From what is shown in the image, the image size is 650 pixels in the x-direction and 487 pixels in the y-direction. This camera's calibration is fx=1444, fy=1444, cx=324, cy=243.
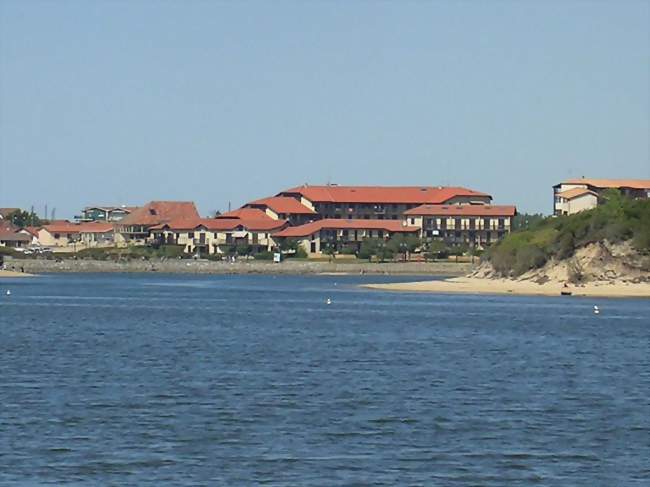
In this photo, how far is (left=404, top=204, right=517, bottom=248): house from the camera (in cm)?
18488

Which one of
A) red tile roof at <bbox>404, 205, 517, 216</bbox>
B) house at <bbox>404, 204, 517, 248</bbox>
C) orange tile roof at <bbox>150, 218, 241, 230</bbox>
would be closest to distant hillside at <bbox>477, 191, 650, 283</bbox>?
house at <bbox>404, 204, 517, 248</bbox>

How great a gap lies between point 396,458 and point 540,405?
8804 millimetres

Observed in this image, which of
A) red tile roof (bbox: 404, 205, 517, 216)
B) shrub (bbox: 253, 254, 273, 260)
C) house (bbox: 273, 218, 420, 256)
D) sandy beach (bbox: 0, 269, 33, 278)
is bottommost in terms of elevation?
sandy beach (bbox: 0, 269, 33, 278)

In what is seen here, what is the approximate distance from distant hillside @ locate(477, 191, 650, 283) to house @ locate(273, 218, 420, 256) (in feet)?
184

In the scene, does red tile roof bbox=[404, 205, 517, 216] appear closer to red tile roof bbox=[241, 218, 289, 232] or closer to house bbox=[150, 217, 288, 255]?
red tile roof bbox=[241, 218, 289, 232]

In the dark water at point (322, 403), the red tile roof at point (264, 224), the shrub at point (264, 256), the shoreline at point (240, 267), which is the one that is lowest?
the dark water at point (322, 403)

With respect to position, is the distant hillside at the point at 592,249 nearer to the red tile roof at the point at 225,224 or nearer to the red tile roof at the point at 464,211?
the red tile roof at the point at 464,211

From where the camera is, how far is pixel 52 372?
41.0 meters

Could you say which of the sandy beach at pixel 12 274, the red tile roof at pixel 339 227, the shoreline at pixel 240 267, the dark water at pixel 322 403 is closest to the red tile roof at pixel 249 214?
the red tile roof at pixel 339 227

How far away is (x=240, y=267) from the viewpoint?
17312 cm

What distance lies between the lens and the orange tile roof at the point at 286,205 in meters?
193

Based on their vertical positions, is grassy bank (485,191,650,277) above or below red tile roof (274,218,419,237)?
below

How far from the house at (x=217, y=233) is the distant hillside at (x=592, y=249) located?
6228 centimetres

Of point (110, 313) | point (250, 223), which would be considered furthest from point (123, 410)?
point (250, 223)
